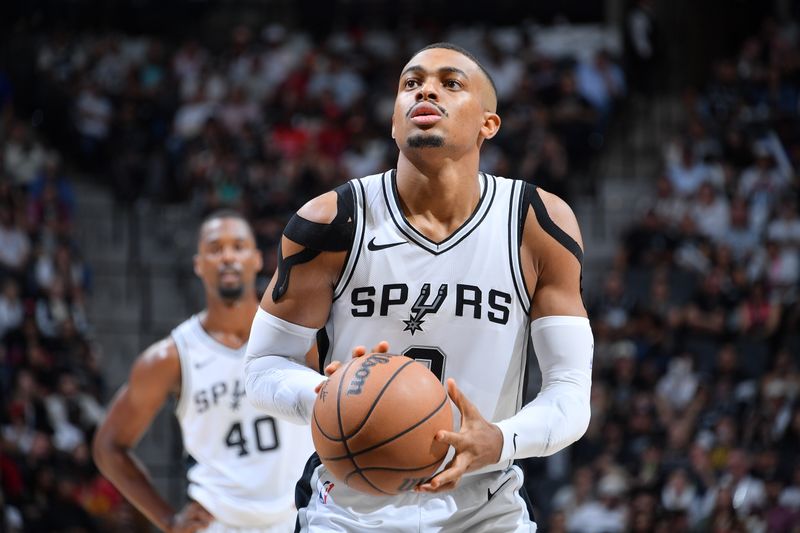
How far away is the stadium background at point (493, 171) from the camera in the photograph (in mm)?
10484

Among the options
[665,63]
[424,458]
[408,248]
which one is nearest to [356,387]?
[424,458]

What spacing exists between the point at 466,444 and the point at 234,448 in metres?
2.63

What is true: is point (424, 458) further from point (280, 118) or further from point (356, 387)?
point (280, 118)

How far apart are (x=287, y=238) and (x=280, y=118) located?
1111 cm

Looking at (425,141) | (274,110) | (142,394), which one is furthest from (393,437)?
(274,110)

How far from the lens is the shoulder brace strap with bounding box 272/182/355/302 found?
155 inches

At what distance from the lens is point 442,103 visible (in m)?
3.95

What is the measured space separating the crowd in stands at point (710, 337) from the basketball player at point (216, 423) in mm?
4866

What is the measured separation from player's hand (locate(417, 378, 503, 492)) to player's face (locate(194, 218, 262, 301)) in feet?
9.35

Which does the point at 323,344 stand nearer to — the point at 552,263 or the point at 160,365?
the point at 552,263

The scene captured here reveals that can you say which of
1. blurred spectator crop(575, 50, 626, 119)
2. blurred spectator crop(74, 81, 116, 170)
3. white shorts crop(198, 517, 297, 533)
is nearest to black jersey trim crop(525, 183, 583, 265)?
white shorts crop(198, 517, 297, 533)

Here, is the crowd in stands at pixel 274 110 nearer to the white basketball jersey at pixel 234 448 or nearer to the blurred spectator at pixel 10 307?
the blurred spectator at pixel 10 307

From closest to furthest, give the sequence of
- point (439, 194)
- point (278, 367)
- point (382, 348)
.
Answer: point (382, 348)
point (278, 367)
point (439, 194)

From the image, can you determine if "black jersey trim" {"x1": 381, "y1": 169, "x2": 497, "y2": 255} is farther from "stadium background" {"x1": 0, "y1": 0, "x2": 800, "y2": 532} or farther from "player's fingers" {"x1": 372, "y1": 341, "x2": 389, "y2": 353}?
"stadium background" {"x1": 0, "y1": 0, "x2": 800, "y2": 532}
